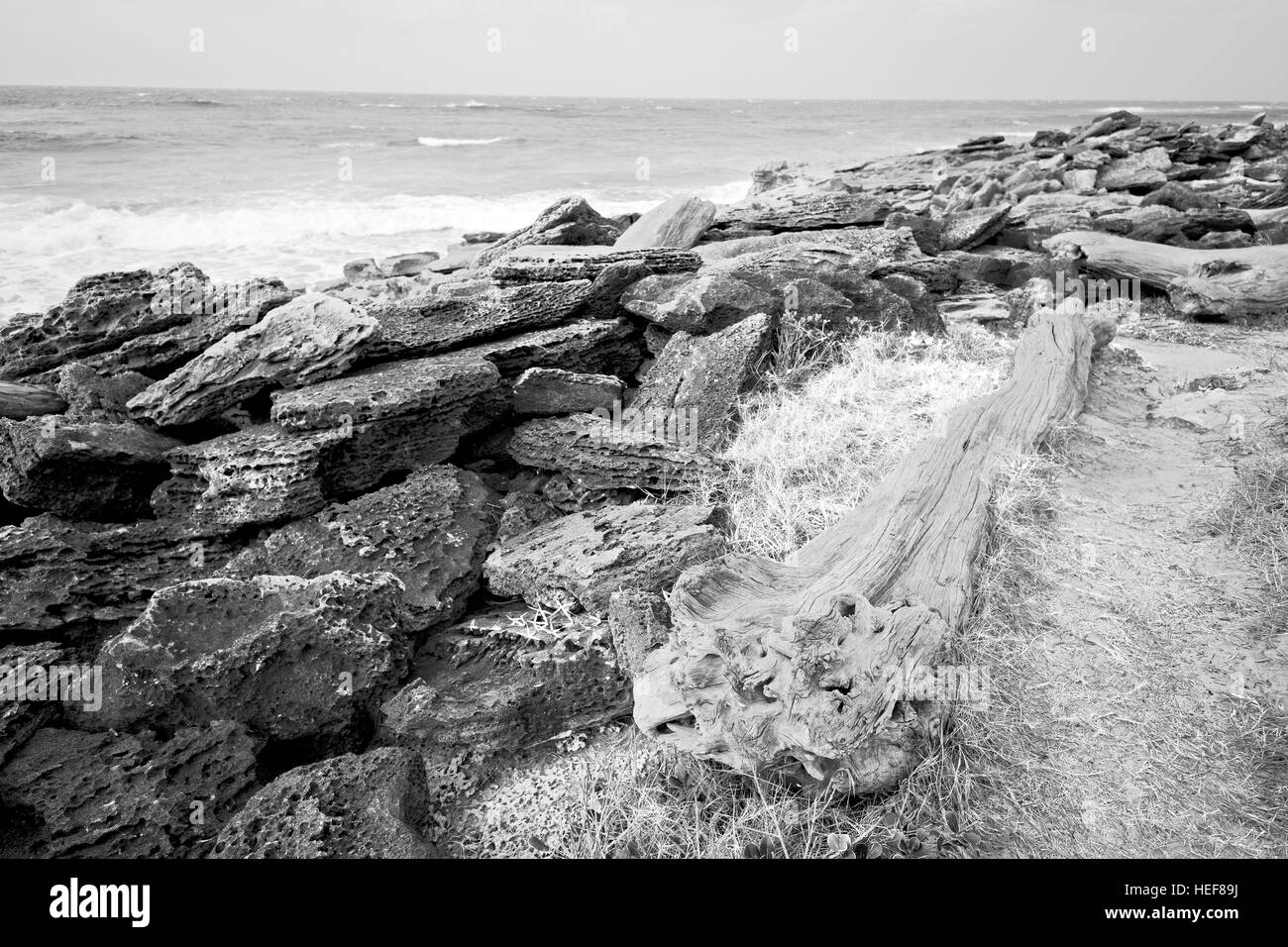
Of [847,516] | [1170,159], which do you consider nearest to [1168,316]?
[847,516]

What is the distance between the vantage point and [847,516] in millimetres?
4207

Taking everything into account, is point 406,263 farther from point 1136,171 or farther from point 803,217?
point 1136,171

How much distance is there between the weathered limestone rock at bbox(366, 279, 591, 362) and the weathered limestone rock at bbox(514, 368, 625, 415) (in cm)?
58

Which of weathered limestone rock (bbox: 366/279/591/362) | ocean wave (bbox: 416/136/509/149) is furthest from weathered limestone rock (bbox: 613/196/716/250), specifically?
ocean wave (bbox: 416/136/509/149)

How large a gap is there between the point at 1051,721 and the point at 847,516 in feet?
4.49

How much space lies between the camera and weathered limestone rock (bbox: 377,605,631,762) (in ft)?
11.1

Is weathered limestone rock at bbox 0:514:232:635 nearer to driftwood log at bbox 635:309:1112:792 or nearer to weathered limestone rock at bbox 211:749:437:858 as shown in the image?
weathered limestone rock at bbox 211:749:437:858

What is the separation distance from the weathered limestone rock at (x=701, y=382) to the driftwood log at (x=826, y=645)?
128cm

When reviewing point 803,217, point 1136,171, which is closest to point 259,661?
point 803,217

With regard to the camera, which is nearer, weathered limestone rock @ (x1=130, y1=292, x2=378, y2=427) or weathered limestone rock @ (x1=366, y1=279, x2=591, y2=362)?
weathered limestone rock @ (x1=130, y1=292, x2=378, y2=427)

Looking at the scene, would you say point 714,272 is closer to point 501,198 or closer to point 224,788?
point 224,788

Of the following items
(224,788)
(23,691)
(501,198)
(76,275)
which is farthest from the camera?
(501,198)

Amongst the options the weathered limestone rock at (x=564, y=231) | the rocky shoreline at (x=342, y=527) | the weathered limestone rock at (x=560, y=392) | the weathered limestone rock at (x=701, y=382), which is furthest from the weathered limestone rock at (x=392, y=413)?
the weathered limestone rock at (x=564, y=231)

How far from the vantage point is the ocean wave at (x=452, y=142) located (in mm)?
34759
